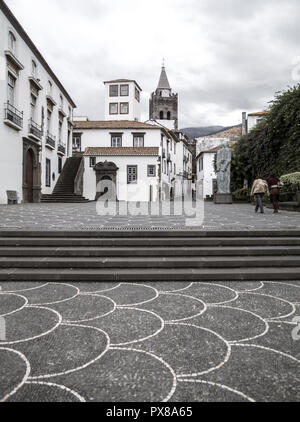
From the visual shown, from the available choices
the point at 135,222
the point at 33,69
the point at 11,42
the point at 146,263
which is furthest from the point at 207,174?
the point at 146,263

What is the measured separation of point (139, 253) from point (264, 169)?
17872 millimetres

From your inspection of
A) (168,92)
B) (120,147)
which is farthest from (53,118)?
(168,92)

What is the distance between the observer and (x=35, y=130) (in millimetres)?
21641

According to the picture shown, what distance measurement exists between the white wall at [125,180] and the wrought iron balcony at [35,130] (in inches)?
402

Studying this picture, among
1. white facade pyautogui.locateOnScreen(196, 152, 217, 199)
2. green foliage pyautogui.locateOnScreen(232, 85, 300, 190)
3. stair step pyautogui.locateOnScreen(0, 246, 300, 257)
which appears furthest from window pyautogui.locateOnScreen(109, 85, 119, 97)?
stair step pyautogui.locateOnScreen(0, 246, 300, 257)

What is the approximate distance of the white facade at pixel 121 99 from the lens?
1842 inches

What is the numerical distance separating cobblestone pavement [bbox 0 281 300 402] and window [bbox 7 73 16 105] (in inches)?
697

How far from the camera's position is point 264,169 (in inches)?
821

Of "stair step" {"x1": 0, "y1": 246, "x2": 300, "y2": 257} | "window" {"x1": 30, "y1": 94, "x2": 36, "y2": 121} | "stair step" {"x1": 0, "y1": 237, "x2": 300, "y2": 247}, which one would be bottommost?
"stair step" {"x1": 0, "y1": 246, "x2": 300, "y2": 257}

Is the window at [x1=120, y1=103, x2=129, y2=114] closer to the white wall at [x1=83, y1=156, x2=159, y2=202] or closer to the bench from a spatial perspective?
the white wall at [x1=83, y1=156, x2=159, y2=202]

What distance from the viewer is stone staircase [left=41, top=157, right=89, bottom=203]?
954 inches

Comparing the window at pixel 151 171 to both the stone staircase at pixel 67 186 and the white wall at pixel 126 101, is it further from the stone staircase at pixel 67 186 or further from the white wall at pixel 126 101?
the white wall at pixel 126 101
